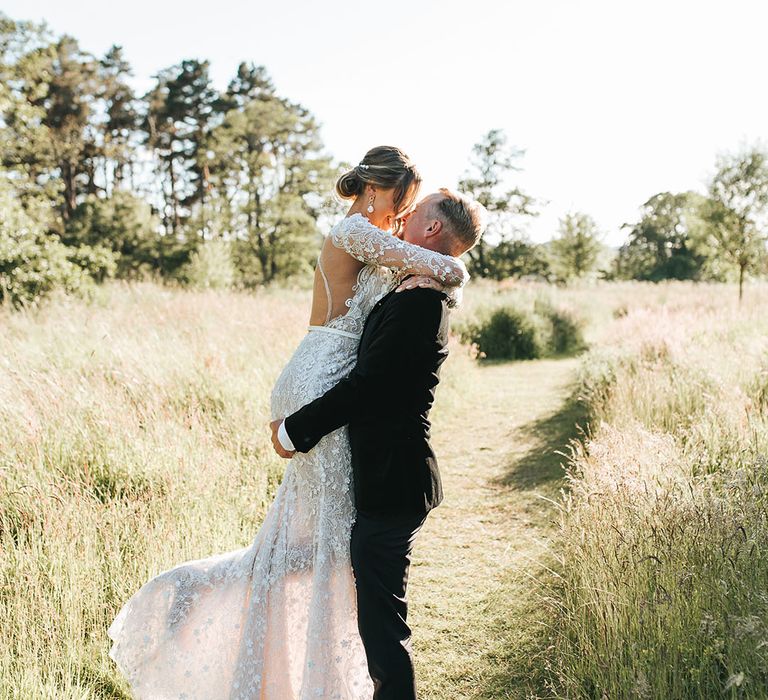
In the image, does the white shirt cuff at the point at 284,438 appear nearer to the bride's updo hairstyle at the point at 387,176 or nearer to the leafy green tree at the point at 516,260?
the bride's updo hairstyle at the point at 387,176

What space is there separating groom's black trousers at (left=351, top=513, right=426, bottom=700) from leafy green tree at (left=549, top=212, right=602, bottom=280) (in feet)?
120

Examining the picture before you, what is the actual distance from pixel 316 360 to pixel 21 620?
6.06 ft

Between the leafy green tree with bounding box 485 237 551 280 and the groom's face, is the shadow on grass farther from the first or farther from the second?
the leafy green tree with bounding box 485 237 551 280

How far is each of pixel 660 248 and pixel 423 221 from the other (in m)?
61.1

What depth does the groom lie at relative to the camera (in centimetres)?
214

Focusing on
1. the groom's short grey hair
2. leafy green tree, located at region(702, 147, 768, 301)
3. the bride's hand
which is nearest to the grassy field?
the bride's hand

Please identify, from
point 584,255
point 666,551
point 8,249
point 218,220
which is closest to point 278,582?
point 666,551

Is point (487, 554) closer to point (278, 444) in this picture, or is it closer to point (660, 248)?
point (278, 444)

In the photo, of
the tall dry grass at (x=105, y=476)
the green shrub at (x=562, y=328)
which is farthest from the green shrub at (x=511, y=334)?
the tall dry grass at (x=105, y=476)

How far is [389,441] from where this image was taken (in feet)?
7.25

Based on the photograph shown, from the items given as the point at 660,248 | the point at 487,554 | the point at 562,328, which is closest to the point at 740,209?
the point at 562,328

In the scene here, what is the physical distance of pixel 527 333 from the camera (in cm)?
1536

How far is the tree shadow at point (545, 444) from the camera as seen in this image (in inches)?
250

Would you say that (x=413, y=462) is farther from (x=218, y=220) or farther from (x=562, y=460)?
(x=218, y=220)
